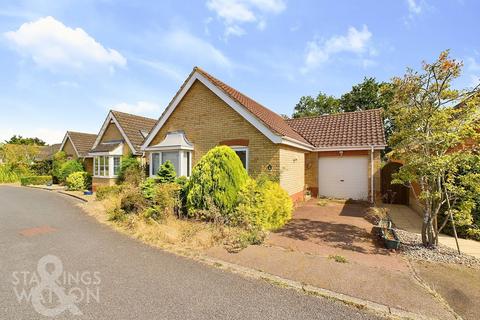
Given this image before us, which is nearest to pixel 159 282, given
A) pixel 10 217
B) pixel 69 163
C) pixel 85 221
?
pixel 85 221

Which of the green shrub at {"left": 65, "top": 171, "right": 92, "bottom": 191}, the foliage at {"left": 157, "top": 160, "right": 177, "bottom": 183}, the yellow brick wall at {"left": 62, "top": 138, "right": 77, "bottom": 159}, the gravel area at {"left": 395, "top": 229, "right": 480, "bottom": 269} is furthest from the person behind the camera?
the yellow brick wall at {"left": 62, "top": 138, "right": 77, "bottom": 159}

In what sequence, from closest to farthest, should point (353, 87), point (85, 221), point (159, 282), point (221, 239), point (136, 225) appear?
point (159, 282) < point (221, 239) < point (136, 225) < point (85, 221) < point (353, 87)

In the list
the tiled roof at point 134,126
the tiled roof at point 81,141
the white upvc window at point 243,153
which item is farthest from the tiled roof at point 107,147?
the white upvc window at point 243,153

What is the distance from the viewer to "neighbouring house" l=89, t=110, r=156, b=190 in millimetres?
19594

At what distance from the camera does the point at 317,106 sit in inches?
1596

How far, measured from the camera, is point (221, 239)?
7.01 meters

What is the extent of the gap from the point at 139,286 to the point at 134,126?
775 inches

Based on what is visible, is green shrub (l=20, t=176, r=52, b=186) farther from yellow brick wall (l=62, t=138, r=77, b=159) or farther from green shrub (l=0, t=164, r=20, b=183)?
green shrub (l=0, t=164, r=20, b=183)

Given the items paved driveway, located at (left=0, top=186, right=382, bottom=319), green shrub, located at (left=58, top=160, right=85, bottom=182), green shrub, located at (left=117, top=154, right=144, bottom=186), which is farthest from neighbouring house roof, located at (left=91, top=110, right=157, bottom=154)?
paved driveway, located at (left=0, top=186, right=382, bottom=319)

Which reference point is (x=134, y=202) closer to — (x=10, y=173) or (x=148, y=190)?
(x=148, y=190)

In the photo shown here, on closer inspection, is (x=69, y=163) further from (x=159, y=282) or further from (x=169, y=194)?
(x=159, y=282)

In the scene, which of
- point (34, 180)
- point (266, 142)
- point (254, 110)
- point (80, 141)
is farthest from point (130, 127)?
point (34, 180)

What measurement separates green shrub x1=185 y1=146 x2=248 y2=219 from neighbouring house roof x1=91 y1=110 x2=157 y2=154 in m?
12.4

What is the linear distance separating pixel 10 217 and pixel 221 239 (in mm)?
10284
